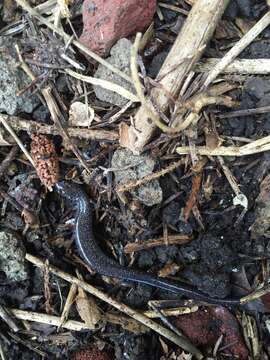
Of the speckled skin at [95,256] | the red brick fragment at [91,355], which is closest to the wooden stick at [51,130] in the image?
the speckled skin at [95,256]

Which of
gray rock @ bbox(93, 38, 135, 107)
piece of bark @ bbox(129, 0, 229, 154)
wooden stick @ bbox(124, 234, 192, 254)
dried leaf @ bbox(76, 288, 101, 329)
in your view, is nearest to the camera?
piece of bark @ bbox(129, 0, 229, 154)

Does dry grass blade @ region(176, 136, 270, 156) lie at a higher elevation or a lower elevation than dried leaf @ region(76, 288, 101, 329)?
higher

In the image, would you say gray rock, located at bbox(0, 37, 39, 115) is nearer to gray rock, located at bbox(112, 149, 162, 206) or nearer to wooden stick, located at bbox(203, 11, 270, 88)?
gray rock, located at bbox(112, 149, 162, 206)

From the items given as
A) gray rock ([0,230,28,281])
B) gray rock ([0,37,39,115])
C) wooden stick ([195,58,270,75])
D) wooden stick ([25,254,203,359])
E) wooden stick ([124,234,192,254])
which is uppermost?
gray rock ([0,37,39,115])

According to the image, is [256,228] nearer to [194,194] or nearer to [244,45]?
[194,194]

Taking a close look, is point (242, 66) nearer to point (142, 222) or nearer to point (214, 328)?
point (142, 222)

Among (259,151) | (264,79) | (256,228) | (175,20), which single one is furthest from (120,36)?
(256,228)

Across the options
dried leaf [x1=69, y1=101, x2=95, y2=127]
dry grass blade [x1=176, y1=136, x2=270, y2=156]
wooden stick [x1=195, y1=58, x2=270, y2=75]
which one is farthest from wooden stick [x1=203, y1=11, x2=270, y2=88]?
dried leaf [x1=69, y1=101, x2=95, y2=127]

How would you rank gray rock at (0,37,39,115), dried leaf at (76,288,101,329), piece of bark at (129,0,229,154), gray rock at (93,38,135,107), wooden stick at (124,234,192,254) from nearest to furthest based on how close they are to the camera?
piece of bark at (129,0,229,154)
gray rock at (93,38,135,107)
gray rock at (0,37,39,115)
wooden stick at (124,234,192,254)
dried leaf at (76,288,101,329)
